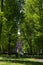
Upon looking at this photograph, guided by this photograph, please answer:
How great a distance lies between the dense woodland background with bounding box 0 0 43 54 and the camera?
31.7 meters

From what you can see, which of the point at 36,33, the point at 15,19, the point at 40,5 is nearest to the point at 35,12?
the point at 40,5

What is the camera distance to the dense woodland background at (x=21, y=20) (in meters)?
31.7

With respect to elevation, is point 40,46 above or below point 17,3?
below

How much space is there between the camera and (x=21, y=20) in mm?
36281

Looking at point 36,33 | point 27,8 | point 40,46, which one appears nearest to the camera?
point 36,33

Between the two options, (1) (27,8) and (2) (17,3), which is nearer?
(2) (17,3)

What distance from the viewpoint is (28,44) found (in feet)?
157

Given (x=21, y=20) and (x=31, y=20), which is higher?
(x=31, y=20)

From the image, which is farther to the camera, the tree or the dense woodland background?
the tree

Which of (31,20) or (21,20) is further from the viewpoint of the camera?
(31,20)

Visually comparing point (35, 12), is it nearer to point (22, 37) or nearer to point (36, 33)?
point (36, 33)

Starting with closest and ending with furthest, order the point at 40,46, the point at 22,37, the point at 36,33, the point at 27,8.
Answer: the point at 36,33
the point at 40,46
the point at 27,8
the point at 22,37

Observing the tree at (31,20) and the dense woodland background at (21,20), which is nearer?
the dense woodland background at (21,20)

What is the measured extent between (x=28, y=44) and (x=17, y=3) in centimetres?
1707
